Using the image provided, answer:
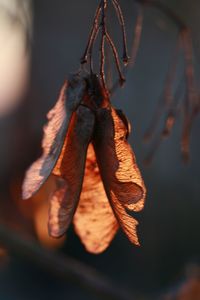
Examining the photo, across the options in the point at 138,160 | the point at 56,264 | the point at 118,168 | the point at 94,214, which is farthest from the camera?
the point at 138,160

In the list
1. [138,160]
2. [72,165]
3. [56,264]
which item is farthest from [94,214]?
[138,160]

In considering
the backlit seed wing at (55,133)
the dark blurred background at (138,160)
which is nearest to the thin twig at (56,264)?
the backlit seed wing at (55,133)

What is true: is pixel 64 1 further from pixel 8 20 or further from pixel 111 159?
pixel 111 159

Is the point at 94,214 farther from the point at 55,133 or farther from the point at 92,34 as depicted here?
the point at 92,34

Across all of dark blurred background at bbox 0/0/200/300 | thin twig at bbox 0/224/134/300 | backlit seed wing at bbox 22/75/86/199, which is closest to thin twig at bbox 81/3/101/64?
backlit seed wing at bbox 22/75/86/199

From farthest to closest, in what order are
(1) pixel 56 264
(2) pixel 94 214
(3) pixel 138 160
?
(3) pixel 138 160, (1) pixel 56 264, (2) pixel 94 214

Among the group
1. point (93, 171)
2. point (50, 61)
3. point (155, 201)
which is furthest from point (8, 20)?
→ point (50, 61)
